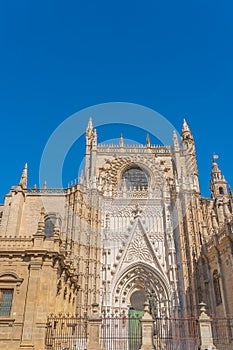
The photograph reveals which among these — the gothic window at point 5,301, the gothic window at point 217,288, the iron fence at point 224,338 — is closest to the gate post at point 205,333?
the iron fence at point 224,338

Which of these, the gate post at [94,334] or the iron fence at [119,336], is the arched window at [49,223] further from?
the gate post at [94,334]

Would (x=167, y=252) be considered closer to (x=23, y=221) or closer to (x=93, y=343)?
(x=23, y=221)

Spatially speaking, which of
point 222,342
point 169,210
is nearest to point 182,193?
point 169,210

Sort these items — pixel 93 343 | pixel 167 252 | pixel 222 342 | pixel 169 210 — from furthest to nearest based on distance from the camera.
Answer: pixel 169 210, pixel 167 252, pixel 222 342, pixel 93 343

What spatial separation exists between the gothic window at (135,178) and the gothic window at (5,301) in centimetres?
1795

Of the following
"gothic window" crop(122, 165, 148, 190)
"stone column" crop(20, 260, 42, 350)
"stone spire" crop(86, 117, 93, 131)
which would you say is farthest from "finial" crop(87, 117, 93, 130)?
"stone column" crop(20, 260, 42, 350)

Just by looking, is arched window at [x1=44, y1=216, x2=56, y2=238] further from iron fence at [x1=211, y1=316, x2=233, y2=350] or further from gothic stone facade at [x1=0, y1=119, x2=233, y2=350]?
iron fence at [x1=211, y1=316, x2=233, y2=350]

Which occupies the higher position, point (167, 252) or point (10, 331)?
point (167, 252)

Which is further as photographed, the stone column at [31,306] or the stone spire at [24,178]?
the stone spire at [24,178]

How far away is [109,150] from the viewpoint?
31484 millimetres

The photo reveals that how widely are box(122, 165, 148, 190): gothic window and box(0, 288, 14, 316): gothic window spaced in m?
17.9

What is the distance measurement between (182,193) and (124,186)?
5374 mm

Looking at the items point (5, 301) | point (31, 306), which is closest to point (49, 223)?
point (5, 301)

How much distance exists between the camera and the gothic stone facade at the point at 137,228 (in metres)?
21.2
